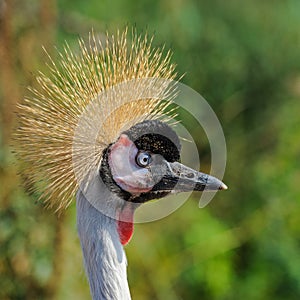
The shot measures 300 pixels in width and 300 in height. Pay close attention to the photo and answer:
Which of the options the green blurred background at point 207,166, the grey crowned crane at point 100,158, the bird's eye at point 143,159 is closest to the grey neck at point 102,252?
the grey crowned crane at point 100,158

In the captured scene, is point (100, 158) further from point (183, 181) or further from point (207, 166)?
point (207, 166)

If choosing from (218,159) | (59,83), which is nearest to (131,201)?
(59,83)

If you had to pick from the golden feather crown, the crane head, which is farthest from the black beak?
the golden feather crown

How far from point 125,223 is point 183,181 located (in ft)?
0.59

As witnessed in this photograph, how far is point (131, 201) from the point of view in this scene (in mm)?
2029

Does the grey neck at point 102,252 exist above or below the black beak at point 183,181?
below

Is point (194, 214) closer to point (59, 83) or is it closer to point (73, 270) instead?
point (73, 270)

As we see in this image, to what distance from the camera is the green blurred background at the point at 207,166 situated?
3.19 m

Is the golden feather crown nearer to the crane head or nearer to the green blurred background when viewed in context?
the crane head

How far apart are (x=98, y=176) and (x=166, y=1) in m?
2.64

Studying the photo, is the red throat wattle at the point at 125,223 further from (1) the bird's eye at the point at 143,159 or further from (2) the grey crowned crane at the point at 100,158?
(1) the bird's eye at the point at 143,159

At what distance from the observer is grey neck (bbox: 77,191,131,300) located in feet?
6.33

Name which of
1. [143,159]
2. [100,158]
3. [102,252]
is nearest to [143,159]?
[143,159]

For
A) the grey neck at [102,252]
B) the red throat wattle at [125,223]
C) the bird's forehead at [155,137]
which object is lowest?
the grey neck at [102,252]
